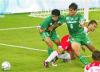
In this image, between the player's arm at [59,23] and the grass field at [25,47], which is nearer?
the grass field at [25,47]

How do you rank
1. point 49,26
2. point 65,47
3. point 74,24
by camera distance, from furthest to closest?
point 49,26, point 74,24, point 65,47

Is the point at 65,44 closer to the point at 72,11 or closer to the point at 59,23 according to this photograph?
the point at 59,23

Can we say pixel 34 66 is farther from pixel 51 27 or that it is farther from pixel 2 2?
pixel 2 2

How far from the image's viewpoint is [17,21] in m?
27.9

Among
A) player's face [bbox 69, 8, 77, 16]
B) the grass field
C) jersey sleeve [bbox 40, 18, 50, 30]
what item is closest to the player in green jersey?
player's face [bbox 69, 8, 77, 16]

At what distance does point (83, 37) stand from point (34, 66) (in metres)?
1.81

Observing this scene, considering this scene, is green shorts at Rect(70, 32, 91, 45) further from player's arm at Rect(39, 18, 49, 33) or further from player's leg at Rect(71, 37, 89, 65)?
player's arm at Rect(39, 18, 49, 33)

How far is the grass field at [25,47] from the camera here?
14.4m

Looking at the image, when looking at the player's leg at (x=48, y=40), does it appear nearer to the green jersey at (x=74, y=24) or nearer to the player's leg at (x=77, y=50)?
the green jersey at (x=74, y=24)

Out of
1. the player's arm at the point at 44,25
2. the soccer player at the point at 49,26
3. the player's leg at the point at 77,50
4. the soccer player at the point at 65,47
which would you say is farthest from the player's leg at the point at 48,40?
the player's leg at the point at 77,50

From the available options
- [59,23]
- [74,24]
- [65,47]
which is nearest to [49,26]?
[59,23]

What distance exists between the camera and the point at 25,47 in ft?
61.1

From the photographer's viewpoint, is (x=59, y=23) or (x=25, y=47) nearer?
(x=59, y=23)

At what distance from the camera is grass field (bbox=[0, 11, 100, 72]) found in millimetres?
14445
